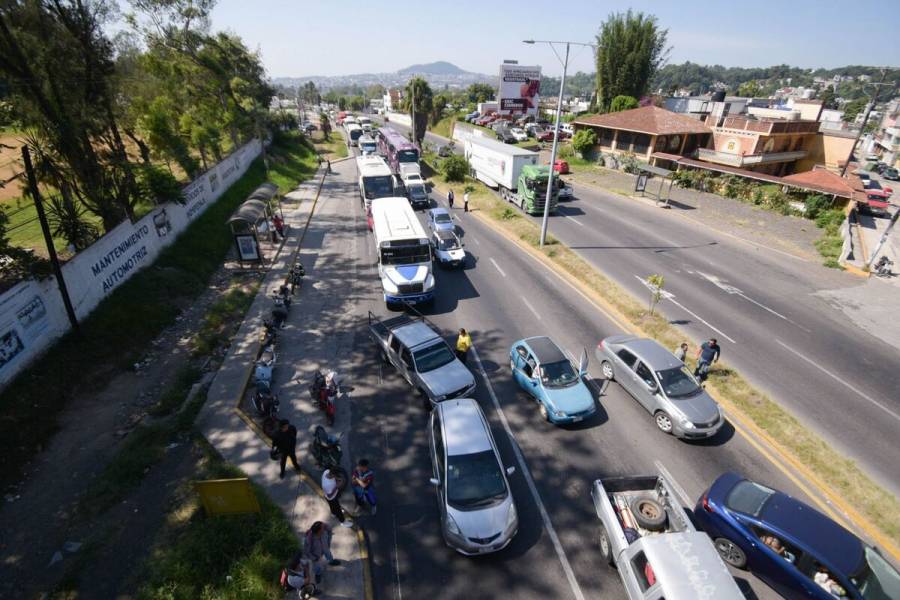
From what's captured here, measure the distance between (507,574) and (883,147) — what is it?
111413 mm

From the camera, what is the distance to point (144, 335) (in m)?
15.0

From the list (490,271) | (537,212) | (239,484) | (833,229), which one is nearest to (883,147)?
(833,229)

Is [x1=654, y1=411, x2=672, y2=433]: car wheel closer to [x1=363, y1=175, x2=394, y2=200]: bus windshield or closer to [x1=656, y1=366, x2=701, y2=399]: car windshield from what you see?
[x1=656, y1=366, x2=701, y2=399]: car windshield

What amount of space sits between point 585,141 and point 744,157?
52.7 ft

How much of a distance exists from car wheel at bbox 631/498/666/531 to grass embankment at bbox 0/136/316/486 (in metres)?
13.8

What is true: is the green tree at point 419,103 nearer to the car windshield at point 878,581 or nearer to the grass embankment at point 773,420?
the grass embankment at point 773,420

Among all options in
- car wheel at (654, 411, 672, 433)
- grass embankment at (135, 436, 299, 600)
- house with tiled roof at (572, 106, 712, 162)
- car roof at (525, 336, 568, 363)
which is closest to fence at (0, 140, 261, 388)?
grass embankment at (135, 436, 299, 600)

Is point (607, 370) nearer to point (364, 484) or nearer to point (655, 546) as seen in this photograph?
point (655, 546)

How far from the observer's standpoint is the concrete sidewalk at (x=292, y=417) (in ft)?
27.4

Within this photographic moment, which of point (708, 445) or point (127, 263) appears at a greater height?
point (127, 263)

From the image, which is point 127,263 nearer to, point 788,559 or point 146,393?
point 146,393

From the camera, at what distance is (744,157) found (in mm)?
42719

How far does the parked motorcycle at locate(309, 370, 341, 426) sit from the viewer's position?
38.0 feet

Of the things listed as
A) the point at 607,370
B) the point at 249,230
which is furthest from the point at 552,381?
the point at 249,230
